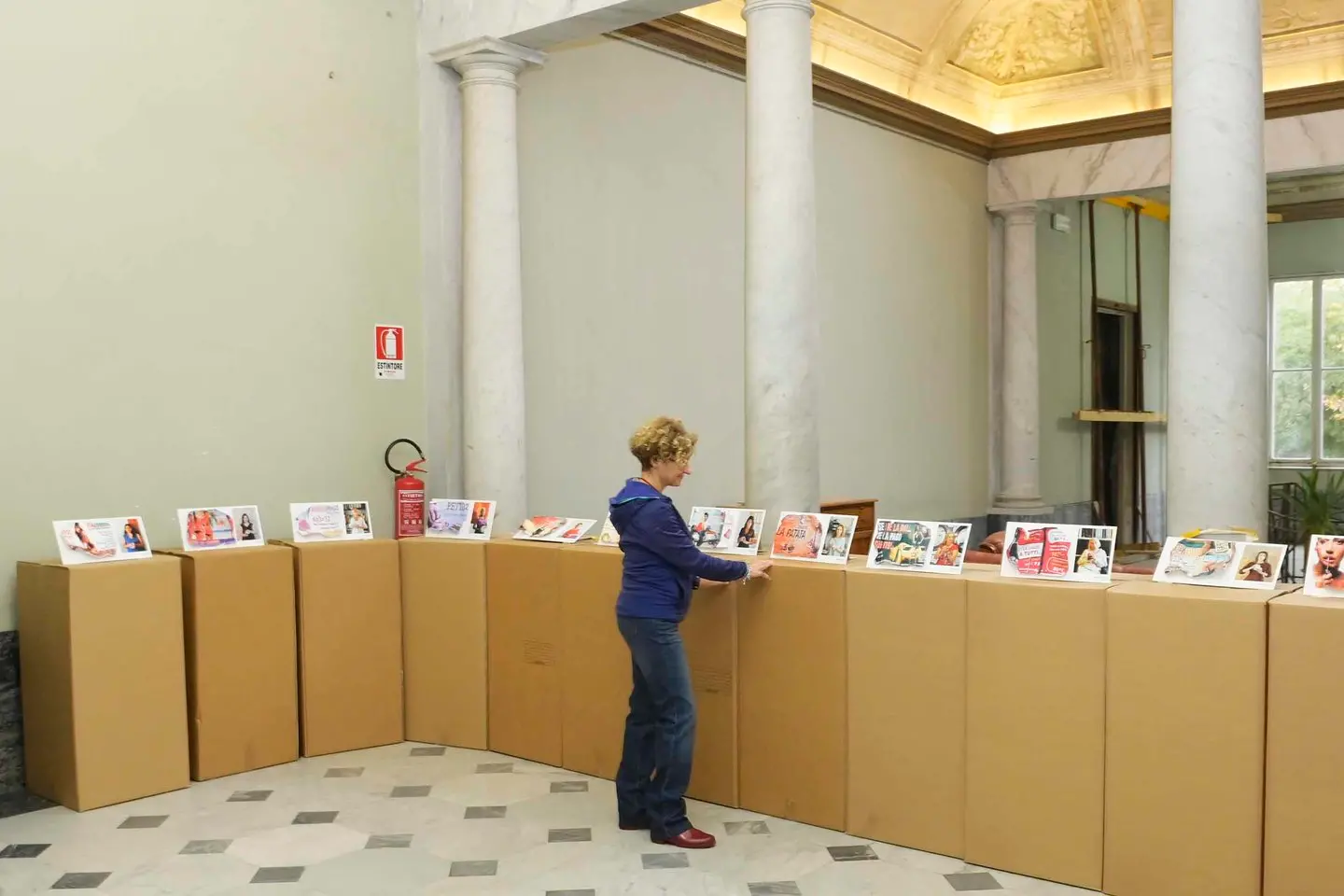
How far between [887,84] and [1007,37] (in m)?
1.38

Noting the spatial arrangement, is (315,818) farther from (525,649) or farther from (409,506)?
(409,506)

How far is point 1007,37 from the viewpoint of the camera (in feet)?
35.4

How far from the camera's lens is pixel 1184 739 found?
3803 millimetres

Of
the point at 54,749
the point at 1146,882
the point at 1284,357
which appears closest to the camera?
the point at 1146,882

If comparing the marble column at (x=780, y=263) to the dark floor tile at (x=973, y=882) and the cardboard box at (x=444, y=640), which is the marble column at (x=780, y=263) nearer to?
the cardboard box at (x=444, y=640)

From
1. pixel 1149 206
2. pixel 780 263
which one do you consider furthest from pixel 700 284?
pixel 1149 206

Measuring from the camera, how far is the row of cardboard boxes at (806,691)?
371 cm

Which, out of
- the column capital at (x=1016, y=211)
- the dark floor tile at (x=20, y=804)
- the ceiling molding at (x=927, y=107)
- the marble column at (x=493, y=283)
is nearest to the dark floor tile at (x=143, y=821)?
the dark floor tile at (x=20, y=804)

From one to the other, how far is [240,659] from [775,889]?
277 centimetres

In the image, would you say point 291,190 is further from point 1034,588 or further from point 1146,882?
point 1146,882

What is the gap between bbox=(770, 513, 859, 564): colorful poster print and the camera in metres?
4.76

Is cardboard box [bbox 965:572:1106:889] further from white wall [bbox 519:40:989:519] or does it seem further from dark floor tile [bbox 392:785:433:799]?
white wall [bbox 519:40:989:519]

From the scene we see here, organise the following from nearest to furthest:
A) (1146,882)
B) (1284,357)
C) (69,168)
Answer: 1. (1146,882)
2. (69,168)
3. (1284,357)

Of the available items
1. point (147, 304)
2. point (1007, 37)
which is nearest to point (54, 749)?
point (147, 304)
